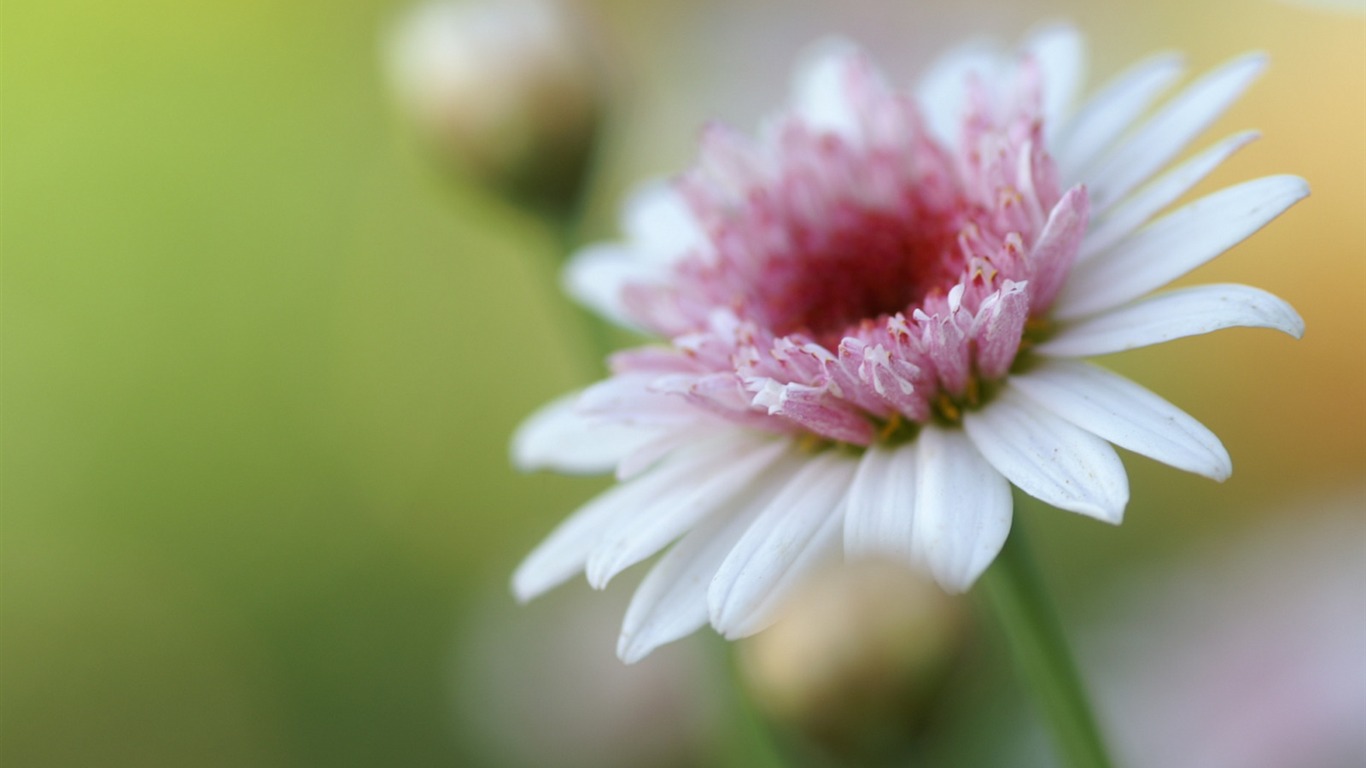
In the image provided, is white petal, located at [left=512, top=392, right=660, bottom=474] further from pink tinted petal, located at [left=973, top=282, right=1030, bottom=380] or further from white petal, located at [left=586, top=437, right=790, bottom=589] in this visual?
pink tinted petal, located at [left=973, top=282, right=1030, bottom=380]

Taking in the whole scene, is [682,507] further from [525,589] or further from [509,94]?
[509,94]

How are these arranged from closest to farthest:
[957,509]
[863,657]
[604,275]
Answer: [957,509] < [863,657] < [604,275]

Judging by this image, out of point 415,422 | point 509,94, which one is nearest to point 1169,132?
point 509,94

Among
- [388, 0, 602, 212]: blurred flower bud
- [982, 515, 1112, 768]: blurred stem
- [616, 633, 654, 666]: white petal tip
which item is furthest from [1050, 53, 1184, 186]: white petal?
[388, 0, 602, 212]: blurred flower bud

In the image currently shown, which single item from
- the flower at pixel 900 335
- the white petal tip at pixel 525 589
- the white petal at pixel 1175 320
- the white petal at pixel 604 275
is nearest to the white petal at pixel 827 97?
the flower at pixel 900 335

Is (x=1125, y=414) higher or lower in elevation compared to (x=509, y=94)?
lower

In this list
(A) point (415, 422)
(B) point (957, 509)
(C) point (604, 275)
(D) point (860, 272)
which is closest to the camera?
(B) point (957, 509)
